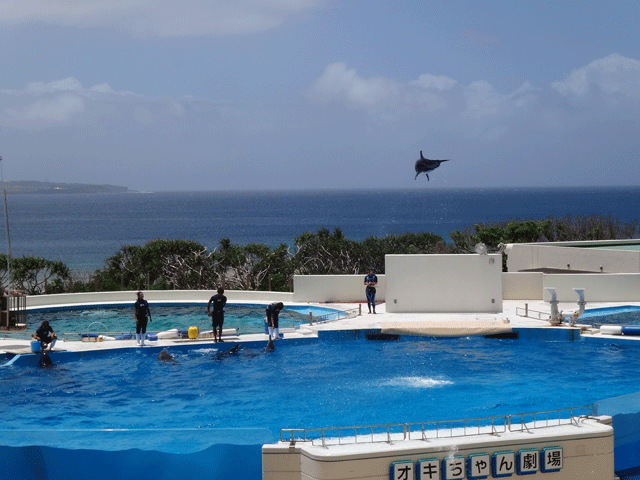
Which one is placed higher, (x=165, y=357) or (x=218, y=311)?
(x=218, y=311)

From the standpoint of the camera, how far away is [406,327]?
54.4 feet

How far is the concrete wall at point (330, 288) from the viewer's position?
20.1m

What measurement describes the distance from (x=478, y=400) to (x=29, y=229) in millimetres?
114140

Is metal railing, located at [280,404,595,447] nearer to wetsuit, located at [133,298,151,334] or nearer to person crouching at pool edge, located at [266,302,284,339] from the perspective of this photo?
person crouching at pool edge, located at [266,302,284,339]

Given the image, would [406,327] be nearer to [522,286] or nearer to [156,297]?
[522,286]

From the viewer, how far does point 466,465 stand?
8219 millimetres

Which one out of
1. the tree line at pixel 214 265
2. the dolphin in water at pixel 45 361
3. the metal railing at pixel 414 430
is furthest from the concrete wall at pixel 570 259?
the dolphin in water at pixel 45 361

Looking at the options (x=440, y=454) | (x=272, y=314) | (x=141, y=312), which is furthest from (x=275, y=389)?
(x=440, y=454)

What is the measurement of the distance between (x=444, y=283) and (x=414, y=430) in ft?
33.3

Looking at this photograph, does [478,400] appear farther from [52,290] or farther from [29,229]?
[29,229]

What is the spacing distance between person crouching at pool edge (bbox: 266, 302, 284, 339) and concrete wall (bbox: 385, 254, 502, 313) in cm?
347

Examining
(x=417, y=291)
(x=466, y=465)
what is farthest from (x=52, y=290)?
(x=466, y=465)

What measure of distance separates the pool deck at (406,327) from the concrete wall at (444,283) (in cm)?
32

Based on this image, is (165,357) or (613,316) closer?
(165,357)
